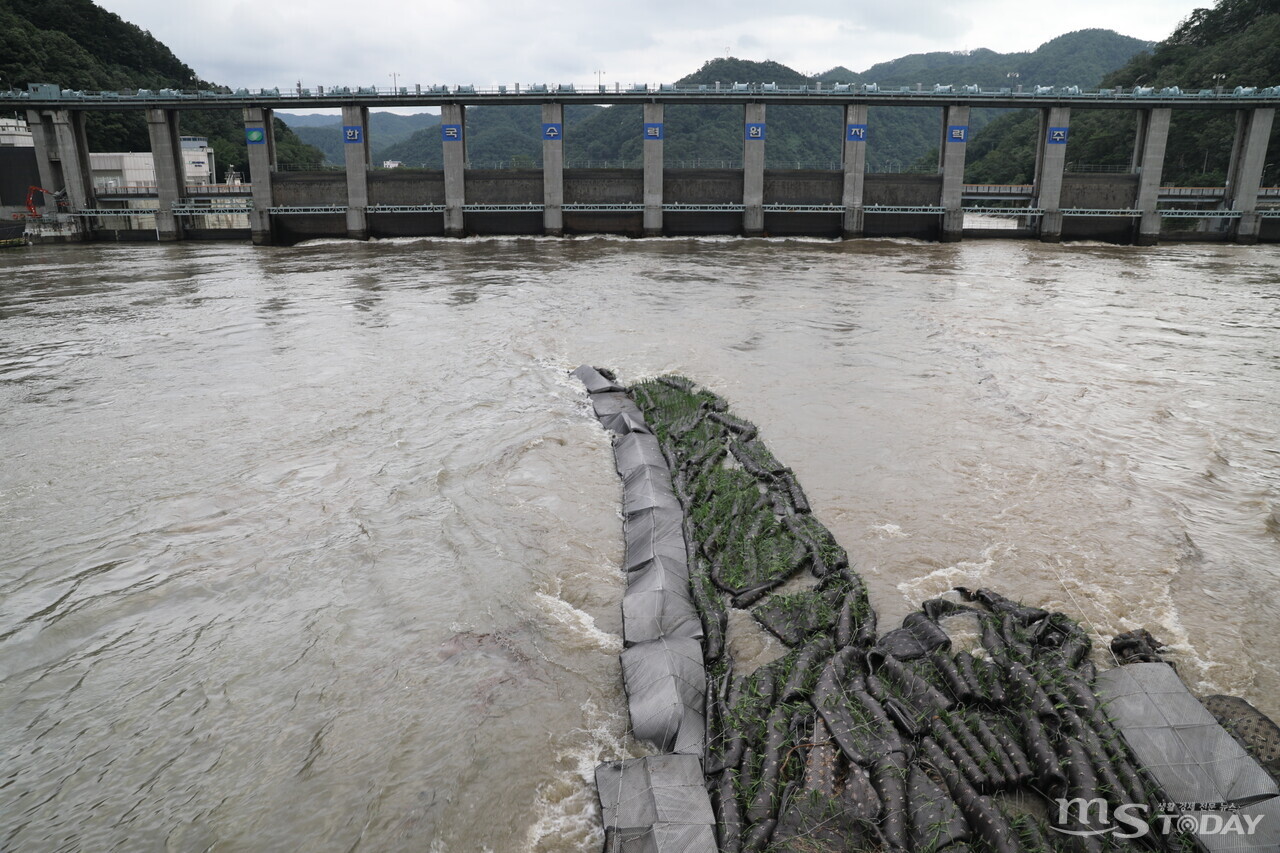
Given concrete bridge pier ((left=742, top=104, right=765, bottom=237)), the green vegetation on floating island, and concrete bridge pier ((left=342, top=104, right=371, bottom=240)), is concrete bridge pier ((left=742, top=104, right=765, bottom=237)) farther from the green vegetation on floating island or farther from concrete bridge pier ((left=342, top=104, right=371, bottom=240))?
the green vegetation on floating island

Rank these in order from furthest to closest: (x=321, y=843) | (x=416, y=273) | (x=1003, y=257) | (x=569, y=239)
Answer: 1. (x=569, y=239)
2. (x=1003, y=257)
3. (x=416, y=273)
4. (x=321, y=843)

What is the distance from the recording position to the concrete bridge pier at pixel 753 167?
49344mm

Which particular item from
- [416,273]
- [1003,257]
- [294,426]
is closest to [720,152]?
[1003,257]

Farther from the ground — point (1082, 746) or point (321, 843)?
point (1082, 746)

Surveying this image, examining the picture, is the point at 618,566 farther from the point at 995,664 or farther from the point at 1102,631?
the point at 1102,631

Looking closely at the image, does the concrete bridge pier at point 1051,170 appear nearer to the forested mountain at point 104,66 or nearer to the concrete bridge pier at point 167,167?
the concrete bridge pier at point 167,167

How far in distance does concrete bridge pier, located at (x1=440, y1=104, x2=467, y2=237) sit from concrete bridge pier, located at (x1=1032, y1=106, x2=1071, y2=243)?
120 feet

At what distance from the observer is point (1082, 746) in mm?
5172

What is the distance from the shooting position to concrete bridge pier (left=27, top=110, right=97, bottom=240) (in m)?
50.4

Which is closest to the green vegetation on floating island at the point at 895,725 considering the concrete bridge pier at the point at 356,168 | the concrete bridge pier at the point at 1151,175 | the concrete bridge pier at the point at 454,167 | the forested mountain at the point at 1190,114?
→ the concrete bridge pier at the point at 454,167

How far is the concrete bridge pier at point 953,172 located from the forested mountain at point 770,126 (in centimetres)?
1990

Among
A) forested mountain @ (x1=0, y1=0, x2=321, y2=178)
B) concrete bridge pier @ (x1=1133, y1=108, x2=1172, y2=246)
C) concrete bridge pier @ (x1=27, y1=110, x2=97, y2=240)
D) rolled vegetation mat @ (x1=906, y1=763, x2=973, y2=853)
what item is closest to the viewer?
rolled vegetation mat @ (x1=906, y1=763, x2=973, y2=853)

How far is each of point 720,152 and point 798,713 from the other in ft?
312

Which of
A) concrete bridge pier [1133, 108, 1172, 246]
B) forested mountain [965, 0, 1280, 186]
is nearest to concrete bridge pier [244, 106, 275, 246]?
concrete bridge pier [1133, 108, 1172, 246]
